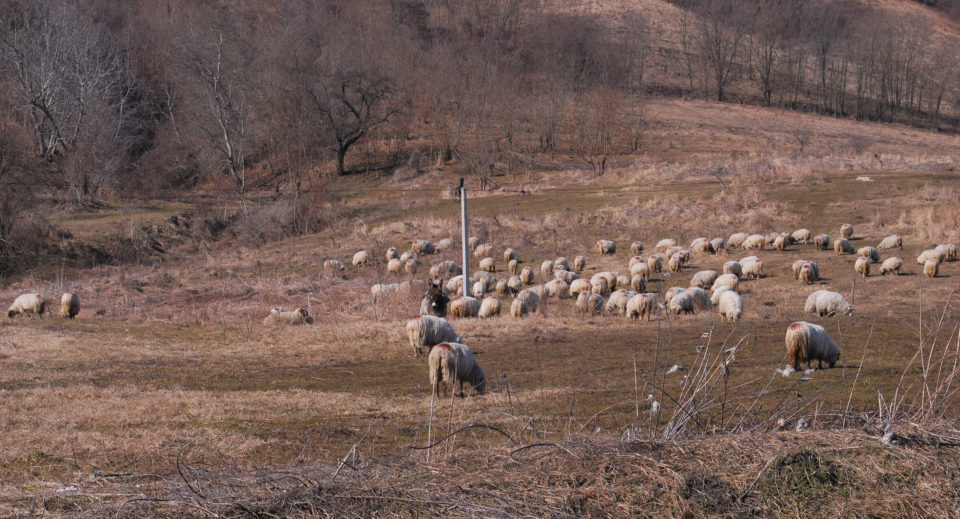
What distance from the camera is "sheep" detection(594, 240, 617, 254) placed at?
28062 millimetres

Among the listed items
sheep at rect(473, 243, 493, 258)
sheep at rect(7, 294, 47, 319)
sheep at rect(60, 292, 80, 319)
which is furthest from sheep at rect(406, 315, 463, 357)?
sheep at rect(473, 243, 493, 258)

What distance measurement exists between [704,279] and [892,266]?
16.7 feet

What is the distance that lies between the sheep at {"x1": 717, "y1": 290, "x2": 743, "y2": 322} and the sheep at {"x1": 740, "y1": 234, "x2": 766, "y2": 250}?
382 inches

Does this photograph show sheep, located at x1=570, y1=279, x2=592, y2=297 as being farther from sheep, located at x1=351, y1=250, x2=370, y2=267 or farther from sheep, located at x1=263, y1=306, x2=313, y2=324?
sheep, located at x1=351, y1=250, x2=370, y2=267

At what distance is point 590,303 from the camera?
1895 cm

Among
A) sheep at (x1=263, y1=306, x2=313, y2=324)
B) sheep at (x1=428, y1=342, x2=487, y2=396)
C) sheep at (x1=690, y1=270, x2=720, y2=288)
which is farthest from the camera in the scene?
sheep at (x1=690, y1=270, x2=720, y2=288)

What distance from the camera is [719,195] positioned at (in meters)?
33.9

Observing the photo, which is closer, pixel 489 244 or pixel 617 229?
pixel 489 244

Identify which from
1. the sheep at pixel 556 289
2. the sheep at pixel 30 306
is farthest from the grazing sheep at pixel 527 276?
the sheep at pixel 30 306

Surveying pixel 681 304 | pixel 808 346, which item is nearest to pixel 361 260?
pixel 681 304

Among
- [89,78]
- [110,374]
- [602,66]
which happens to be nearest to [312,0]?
[602,66]

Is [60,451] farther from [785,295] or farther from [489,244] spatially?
[489,244]

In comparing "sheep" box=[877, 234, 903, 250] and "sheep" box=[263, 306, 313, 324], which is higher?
"sheep" box=[877, 234, 903, 250]

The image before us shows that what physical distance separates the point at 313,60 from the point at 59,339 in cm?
4610
